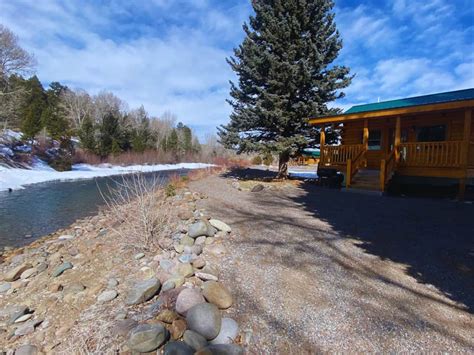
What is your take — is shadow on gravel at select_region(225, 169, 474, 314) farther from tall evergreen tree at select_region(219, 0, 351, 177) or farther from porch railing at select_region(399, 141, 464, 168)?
tall evergreen tree at select_region(219, 0, 351, 177)

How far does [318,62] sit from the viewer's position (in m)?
10.3

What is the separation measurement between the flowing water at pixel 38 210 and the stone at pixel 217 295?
12.0 feet

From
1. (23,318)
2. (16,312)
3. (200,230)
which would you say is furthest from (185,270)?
(16,312)

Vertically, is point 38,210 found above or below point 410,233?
below

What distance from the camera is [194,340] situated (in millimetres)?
2279

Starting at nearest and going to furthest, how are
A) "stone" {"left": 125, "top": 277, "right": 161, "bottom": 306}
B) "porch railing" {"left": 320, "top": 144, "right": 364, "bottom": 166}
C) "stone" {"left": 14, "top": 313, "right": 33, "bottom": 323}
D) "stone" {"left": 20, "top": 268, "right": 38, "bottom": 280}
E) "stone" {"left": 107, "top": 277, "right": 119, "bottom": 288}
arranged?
1. "stone" {"left": 125, "top": 277, "right": 161, "bottom": 306}
2. "stone" {"left": 14, "top": 313, "right": 33, "bottom": 323}
3. "stone" {"left": 107, "top": 277, "right": 119, "bottom": 288}
4. "stone" {"left": 20, "top": 268, "right": 38, "bottom": 280}
5. "porch railing" {"left": 320, "top": 144, "right": 364, "bottom": 166}

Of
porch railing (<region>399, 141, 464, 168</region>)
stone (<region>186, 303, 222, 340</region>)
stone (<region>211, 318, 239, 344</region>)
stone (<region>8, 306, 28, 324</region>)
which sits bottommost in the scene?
stone (<region>8, 306, 28, 324</region>)

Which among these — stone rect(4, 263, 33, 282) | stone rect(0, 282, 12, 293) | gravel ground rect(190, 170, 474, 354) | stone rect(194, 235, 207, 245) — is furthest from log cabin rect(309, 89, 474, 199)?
stone rect(0, 282, 12, 293)

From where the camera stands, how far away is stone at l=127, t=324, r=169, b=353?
7.20ft

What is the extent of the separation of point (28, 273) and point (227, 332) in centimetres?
417

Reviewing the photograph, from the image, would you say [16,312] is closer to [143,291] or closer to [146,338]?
[143,291]

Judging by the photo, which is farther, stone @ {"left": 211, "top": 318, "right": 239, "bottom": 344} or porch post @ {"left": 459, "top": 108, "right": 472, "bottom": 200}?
porch post @ {"left": 459, "top": 108, "right": 472, "bottom": 200}

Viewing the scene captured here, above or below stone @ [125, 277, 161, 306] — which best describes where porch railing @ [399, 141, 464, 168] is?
above

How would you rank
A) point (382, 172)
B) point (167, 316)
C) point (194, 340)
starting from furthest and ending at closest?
point (382, 172) < point (167, 316) < point (194, 340)
